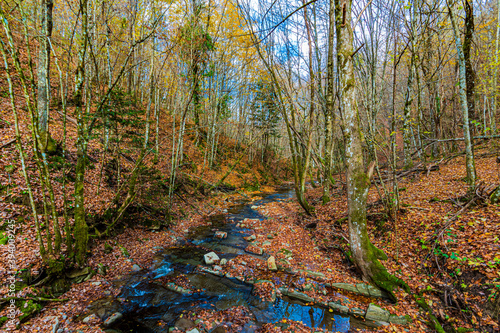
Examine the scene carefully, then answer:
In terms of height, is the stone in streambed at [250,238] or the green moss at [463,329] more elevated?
the green moss at [463,329]

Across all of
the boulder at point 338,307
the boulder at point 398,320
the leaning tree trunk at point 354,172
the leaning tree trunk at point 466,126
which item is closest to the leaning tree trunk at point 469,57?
the leaning tree trunk at point 466,126

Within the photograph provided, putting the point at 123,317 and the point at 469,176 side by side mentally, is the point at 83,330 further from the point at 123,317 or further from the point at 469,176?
the point at 469,176

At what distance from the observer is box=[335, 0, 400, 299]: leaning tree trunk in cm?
458

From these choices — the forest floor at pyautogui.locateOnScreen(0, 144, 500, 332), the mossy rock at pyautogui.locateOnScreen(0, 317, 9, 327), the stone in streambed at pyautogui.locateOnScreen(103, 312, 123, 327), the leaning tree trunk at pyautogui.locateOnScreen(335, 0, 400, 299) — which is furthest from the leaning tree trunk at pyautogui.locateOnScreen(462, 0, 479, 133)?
the mossy rock at pyautogui.locateOnScreen(0, 317, 9, 327)

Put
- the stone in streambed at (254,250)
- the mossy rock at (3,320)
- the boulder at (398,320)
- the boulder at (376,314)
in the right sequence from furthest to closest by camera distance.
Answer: the stone in streambed at (254,250) → the boulder at (376,314) → the boulder at (398,320) → the mossy rock at (3,320)

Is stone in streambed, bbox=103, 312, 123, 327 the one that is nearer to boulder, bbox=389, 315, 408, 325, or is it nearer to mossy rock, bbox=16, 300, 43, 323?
mossy rock, bbox=16, 300, 43, 323

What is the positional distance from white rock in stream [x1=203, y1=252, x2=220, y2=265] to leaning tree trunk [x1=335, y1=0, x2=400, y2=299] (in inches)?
151

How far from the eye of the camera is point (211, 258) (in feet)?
20.0

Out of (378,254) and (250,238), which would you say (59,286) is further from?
(378,254)

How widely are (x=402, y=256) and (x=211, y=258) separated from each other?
201 inches

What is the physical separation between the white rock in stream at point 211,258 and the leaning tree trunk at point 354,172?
385 centimetres

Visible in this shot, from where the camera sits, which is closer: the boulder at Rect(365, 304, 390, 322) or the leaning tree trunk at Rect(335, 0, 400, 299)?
the boulder at Rect(365, 304, 390, 322)

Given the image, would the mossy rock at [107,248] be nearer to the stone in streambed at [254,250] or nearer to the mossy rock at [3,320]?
the mossy rock at [3,320]

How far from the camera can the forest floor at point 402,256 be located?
3568mm
